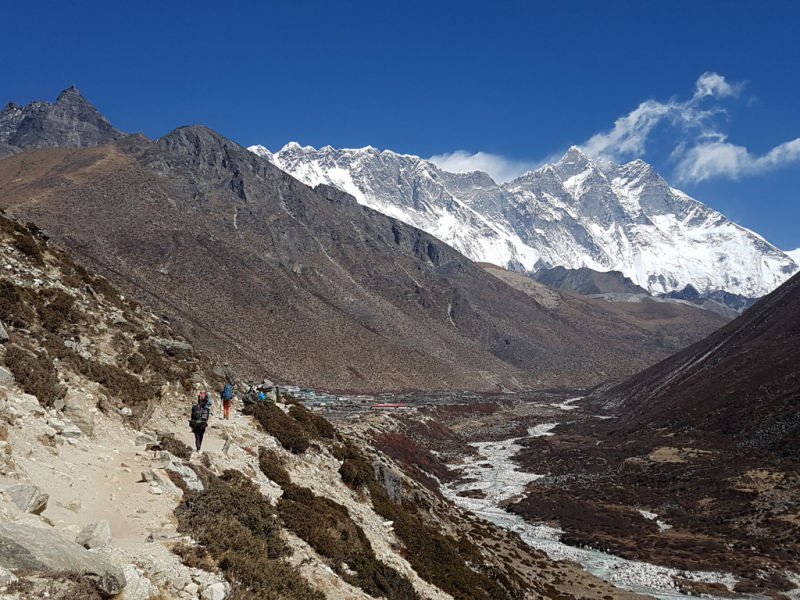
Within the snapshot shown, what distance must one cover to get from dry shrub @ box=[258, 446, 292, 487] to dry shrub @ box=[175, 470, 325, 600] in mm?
4007

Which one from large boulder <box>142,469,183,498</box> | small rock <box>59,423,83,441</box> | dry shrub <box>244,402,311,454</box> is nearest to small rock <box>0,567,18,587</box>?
large boulder <box>142,469,183,498</box>

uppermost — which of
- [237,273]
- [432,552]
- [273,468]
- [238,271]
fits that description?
[238,271]

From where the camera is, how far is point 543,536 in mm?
41969

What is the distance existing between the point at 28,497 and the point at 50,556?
245 cm

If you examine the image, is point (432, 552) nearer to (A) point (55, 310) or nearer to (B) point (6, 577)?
(A) point (55, 310)

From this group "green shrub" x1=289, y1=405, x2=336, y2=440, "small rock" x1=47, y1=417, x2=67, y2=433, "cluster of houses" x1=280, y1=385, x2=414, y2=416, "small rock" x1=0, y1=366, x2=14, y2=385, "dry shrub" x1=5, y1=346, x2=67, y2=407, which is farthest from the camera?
"cluster of houses" x1=280, y1=385, x2=414, y2=416

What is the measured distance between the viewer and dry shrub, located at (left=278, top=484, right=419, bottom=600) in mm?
13898

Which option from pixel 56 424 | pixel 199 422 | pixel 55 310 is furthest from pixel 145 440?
pixel 55 310

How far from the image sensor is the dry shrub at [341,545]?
1390 cm

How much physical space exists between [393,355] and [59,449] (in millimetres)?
138630

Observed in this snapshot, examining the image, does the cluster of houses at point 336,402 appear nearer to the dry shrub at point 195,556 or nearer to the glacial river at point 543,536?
the glacial river at point 543,536

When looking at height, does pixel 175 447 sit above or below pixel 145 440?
above

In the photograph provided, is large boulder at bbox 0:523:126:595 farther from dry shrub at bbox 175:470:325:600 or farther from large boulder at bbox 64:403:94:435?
large boulder at bbox 64:403:94:435

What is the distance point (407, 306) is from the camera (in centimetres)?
19375
